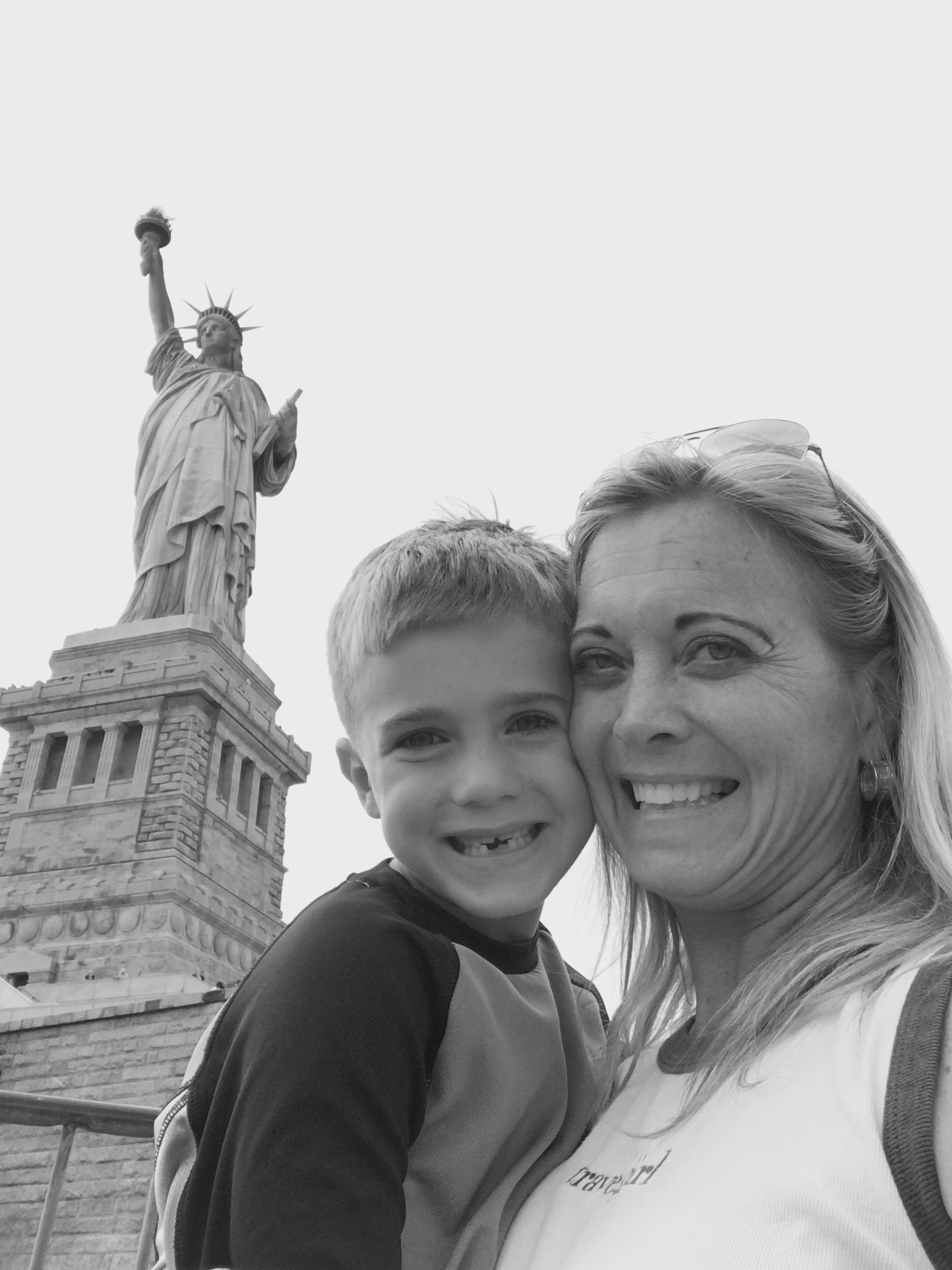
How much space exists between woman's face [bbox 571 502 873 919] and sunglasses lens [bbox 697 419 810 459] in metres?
0.16

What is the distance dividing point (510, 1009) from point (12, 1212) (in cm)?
1084

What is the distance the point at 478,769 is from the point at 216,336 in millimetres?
21074

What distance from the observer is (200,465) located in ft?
63.9

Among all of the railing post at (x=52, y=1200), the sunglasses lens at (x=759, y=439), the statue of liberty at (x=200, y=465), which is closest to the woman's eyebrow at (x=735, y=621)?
the sunglasses lens at (x=759, y=439)

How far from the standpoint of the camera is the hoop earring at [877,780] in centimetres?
190

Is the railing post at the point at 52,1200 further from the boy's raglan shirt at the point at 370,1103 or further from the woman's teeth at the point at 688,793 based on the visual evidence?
the woman's teeth at the point at 688,793

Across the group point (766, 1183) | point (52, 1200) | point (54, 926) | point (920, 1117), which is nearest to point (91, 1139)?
point (54, 926)

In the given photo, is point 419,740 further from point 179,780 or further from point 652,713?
point 179,780

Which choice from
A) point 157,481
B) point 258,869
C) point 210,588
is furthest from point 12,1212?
point 157,481

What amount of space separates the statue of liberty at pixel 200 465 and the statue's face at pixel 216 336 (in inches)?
0.7

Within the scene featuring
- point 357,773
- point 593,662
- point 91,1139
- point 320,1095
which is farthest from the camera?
point 91,1139

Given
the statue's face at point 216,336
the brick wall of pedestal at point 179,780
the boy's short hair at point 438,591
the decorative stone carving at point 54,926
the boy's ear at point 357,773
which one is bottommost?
the boy's ear at point 357,773

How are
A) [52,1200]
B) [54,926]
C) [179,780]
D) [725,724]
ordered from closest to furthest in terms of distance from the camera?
[725,724]
[52,1200]
[54,926]
[179,780]

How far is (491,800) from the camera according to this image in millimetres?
1973
